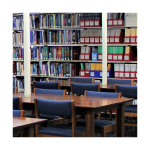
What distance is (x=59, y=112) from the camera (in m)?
3.53

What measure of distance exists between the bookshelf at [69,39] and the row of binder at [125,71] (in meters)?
0.04

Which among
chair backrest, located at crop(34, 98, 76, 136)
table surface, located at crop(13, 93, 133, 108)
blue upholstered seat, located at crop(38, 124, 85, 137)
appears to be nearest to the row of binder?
table surface, located at crop(13, 93, 133, 108)

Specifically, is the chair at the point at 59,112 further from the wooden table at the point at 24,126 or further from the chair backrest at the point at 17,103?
the wooden table at the point at 24,126

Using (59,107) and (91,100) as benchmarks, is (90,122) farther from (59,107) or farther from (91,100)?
(91,100)

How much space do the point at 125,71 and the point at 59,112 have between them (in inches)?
162

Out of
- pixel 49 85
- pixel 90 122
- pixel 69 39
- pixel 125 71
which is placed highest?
pixel 69 39

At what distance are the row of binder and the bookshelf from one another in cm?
4

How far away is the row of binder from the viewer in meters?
7.36

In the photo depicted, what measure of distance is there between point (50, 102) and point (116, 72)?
410 cm

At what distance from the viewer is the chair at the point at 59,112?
348 centimetres

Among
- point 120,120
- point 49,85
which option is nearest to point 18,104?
point 120,120

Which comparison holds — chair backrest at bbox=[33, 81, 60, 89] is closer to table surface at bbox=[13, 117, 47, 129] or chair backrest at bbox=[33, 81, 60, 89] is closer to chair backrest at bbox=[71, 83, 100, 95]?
chair backrest at bbox=[71, 83, 100, 95]

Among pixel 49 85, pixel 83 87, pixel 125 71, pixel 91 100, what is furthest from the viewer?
pixel 125 71
